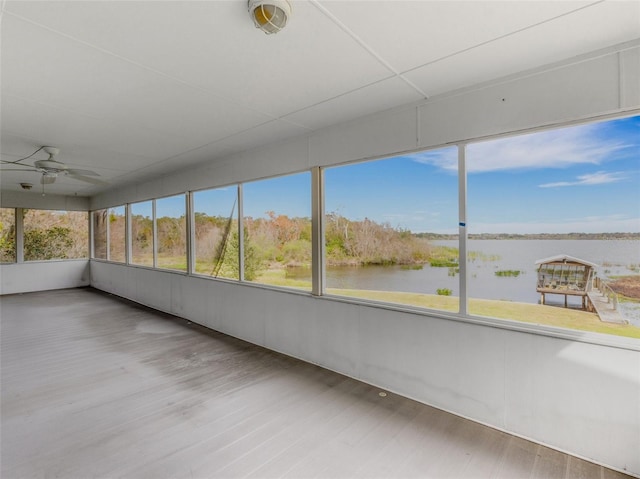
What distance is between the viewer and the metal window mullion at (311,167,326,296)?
3.54 metres

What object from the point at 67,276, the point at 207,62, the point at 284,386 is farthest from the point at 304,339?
the point at 67,276

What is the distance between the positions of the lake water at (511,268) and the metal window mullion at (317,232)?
0.58 metres

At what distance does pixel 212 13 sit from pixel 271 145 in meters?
2.40

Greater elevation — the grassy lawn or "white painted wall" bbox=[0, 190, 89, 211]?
"white painted wall" bbox=[0, 190, 89, 211]

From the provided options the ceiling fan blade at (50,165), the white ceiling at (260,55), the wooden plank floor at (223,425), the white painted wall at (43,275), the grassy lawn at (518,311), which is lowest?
the wooden plank floor at (223,425)

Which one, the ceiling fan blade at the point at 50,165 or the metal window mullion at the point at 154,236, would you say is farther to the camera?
the metal window mullion at the point at 154,236

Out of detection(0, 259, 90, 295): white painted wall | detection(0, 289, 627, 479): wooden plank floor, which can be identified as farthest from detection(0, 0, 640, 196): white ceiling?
detection(0, 259, 90, 295): white painted wall

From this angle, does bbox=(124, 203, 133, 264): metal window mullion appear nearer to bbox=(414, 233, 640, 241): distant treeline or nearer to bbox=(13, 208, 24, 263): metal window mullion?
bbox=(13, 208, 24, 263): metal window mullion

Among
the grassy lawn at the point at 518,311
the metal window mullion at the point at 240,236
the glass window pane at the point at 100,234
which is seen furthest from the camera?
the glass window pane at the point at 100,234

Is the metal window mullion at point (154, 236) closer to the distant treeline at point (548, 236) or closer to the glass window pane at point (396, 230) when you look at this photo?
the glass window pane at point (396, 230)

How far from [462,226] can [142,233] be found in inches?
258

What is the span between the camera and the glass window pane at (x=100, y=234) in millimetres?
8531

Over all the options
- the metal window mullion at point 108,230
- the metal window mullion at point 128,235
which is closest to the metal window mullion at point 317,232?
the metal window mullion at point 128,235

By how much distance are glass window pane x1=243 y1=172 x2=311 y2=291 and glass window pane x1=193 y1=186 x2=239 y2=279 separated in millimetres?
313
